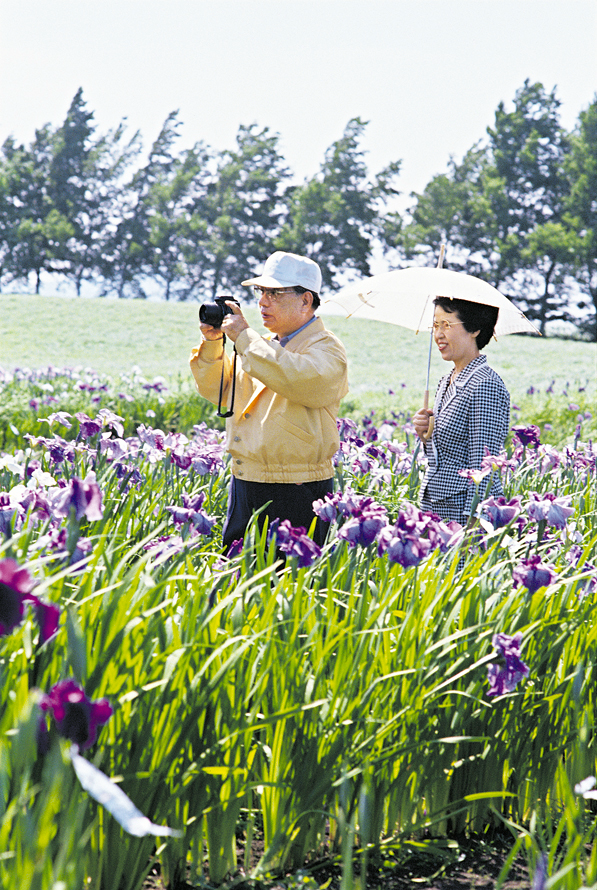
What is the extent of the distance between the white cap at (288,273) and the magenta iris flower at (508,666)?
1.77 meters

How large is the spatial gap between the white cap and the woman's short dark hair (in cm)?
60

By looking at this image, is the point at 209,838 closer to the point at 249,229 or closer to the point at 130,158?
the point at 249,229

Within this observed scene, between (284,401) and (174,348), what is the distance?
708 inches

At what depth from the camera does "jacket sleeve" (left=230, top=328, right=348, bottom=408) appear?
296 centimetres

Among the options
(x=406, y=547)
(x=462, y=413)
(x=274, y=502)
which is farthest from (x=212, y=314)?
(x=406, y=547)

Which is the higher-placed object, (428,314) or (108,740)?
(428,314)

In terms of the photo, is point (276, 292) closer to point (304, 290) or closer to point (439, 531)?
point (304, 290)

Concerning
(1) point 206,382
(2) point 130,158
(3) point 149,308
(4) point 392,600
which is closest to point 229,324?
(1) point 206,382

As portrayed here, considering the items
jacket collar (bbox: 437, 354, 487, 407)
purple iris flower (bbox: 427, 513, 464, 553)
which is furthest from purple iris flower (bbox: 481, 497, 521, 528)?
jacket collar (bbox: 437, 354, 487, 407)

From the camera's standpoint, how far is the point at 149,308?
92.8 ft

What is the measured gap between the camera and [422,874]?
191 cm

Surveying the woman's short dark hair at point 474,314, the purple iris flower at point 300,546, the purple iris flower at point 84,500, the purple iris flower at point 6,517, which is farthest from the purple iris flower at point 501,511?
the purple iris flower at point 6,517

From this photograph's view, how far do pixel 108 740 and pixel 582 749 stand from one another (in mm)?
962

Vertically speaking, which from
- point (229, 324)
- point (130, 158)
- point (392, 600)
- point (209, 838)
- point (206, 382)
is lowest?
point (209, 838)
